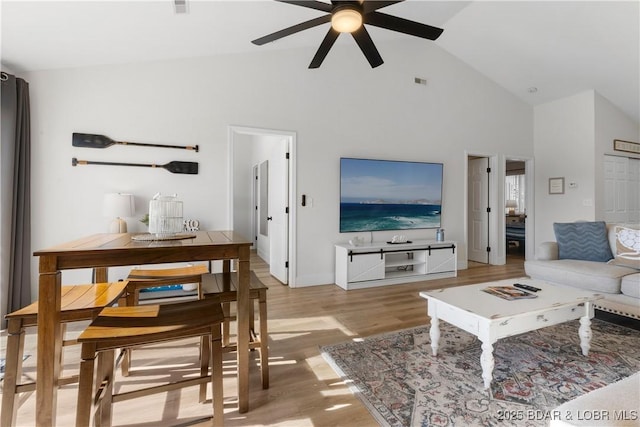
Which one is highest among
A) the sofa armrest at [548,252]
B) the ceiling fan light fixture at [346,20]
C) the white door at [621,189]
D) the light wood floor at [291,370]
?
the ceiling fan light fixture at [346,20]

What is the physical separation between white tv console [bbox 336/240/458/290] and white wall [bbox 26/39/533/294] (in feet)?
1.15

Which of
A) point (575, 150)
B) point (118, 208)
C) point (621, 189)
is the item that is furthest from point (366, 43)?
point (621, 189)

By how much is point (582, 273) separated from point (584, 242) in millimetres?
674

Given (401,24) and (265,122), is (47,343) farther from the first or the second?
(265,122)

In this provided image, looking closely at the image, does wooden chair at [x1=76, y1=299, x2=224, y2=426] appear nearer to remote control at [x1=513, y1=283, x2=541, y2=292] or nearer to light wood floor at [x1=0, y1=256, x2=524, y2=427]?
light wood floor at [x1=0, y1=256, x2=524, y2=427]

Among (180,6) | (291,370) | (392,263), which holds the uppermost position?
(180,6)

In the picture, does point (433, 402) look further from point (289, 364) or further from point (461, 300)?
point (289, 364)

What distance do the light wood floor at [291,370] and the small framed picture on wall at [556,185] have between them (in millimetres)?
4028

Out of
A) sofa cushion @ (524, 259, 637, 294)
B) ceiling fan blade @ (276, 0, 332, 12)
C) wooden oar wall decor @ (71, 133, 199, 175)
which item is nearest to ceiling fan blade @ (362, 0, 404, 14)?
ceiling fan blade @ (276, 0, 332, 12)

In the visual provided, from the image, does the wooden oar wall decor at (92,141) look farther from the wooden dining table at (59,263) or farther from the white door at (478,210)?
the white door at (478,210)

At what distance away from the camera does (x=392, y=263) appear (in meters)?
4.39

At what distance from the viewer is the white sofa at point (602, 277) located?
8.71ft

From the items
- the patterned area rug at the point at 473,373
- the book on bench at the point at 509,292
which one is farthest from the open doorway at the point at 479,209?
the book on bench at the point at 509,292

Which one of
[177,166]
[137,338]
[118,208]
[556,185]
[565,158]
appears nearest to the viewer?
[137,338]
